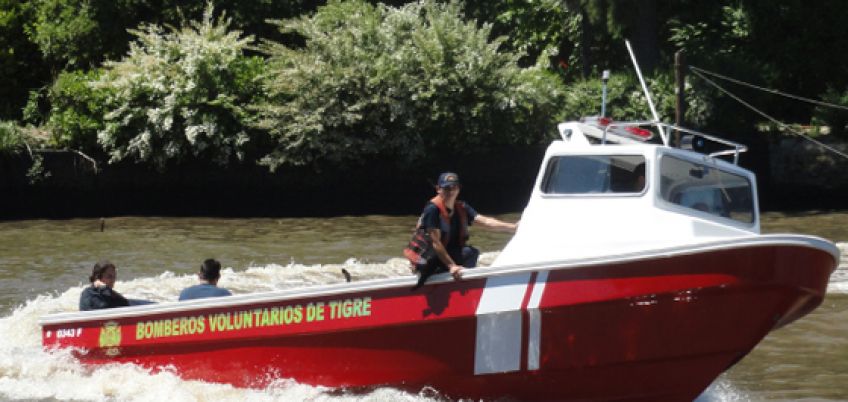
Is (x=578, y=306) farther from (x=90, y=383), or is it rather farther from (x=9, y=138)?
(x=9, y=138)

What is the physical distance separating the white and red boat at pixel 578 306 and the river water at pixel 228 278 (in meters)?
0.42

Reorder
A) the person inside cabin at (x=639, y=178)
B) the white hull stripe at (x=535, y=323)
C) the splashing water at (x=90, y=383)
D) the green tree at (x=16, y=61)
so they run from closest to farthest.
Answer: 1. the white hull stripe at (x=535, y=323)
2. the person inside cabin at (x=639, y=178)
3. the splashing water at (x=90, y=383)
4. the green tree at (x=16, y=61)

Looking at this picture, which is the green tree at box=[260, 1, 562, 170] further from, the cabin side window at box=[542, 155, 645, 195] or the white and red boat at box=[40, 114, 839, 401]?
the cabin side window at box=[542, 155, 645, 195]

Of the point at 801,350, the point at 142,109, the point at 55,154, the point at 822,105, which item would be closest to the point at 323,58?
the point at 142,109

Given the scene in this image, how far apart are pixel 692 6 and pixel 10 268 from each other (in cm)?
2170

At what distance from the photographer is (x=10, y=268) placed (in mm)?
21641

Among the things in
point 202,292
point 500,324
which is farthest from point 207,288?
point 500,324

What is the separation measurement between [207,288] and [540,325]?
368 cm

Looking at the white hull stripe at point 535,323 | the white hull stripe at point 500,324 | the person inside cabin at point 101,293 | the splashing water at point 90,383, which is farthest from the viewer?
the person inside cabin at point 101,293

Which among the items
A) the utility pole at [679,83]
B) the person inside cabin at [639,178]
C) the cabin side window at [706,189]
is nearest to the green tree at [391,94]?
the utility pole at [679,83]

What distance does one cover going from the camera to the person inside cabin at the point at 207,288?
13.1m

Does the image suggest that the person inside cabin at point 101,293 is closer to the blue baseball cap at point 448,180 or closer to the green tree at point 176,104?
the blue baseball cap at point 448,180

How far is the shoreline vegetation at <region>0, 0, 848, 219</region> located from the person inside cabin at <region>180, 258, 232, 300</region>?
1508cm

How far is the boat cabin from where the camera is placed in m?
11.6
